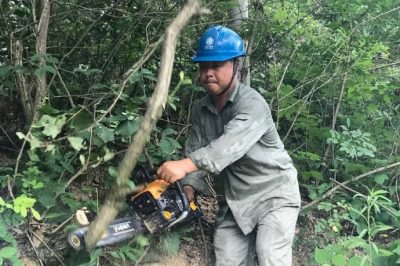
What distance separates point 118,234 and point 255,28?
8.32 ft

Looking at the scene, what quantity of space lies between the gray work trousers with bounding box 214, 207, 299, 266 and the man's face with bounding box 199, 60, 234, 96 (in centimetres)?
100

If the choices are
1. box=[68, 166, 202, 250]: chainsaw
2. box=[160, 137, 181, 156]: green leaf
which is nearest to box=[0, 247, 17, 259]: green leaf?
box=[68, 166, 202, 250]: chainsaw

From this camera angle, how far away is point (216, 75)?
11.2 feet

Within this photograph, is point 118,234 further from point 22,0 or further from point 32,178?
point 22,0

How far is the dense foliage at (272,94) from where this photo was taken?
3.38 metres

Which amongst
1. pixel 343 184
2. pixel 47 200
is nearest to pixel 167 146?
pixel 47 200

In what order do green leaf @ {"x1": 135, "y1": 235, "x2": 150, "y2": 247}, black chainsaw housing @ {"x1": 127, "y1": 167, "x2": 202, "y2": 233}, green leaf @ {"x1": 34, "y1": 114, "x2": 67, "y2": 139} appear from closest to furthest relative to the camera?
1. green leaf @ {"x1": 34, "y1": 114, "x2": 67, "y2": 139}
2. black chainsaw housing @ {"x1": 127, "y1": 167, "x2": 202, "y2": 233}
3. green leaf @ {"x1": 135, "y1": 235, "x2": 150, "y2": 247}

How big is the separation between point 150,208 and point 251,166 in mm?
855

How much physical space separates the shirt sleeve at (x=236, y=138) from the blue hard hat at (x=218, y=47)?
37 centimetres

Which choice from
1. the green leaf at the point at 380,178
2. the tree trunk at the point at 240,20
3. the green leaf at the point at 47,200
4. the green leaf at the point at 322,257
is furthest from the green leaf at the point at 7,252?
the green leaf at the point at 380,178

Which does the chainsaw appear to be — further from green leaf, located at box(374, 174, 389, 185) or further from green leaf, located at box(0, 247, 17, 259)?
green leaf, located at box(374, 174, 389, 185)

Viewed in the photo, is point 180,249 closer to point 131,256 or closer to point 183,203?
point 131,256

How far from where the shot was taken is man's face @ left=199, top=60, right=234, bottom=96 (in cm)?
342

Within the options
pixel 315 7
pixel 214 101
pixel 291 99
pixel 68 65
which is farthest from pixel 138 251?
pixel 315 7
